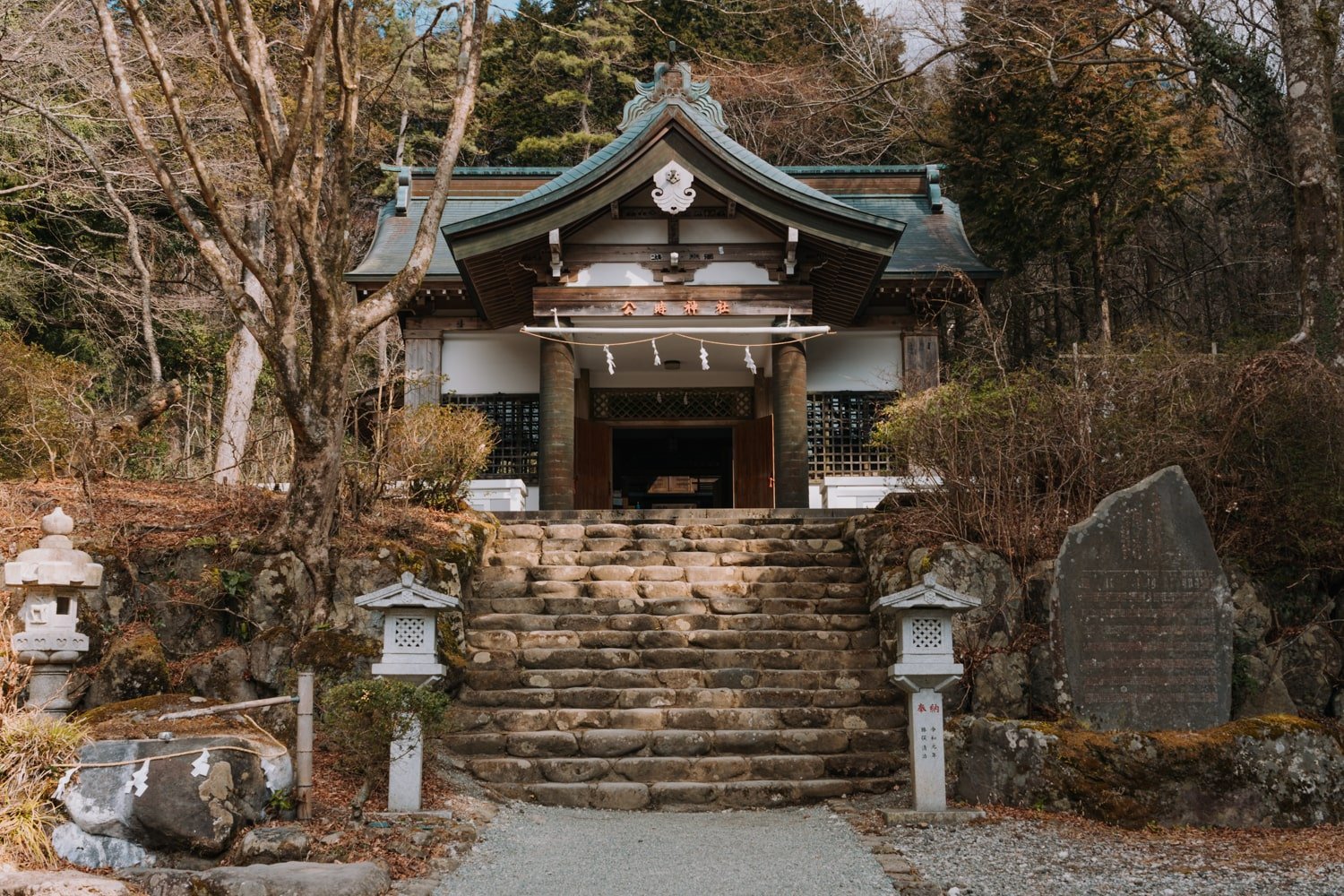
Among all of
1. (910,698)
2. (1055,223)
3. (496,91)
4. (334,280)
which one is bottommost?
(910,698)

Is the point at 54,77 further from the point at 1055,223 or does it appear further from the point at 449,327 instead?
the point at 1055,223

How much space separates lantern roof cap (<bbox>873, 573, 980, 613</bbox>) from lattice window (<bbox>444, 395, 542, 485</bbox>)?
29.7 ft

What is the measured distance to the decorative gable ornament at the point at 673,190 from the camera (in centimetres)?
1422

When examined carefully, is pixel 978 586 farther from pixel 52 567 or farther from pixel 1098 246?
pixel 1098 246

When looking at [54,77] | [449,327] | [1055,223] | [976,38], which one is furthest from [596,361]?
[1055,223]

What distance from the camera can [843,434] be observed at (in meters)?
15.9

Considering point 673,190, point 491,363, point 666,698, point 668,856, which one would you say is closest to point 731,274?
point 673,190

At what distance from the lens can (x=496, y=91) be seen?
27.9 m

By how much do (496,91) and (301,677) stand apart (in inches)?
945

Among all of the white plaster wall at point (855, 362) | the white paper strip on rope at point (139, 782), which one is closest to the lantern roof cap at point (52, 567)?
the white paper strip on rope at point (139, 782)

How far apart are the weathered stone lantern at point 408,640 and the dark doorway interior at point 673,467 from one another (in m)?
12.7

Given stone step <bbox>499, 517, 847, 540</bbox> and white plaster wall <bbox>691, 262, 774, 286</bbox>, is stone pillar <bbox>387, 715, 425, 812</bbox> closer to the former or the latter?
stone step <bbox>499, 517, 847, 540</bbox>

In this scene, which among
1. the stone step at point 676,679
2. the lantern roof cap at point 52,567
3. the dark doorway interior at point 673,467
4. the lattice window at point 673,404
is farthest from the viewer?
the dark doorway interior at point 673,467

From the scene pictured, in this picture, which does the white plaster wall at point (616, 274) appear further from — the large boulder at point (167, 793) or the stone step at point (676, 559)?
the large boulder at point (167, 793)
